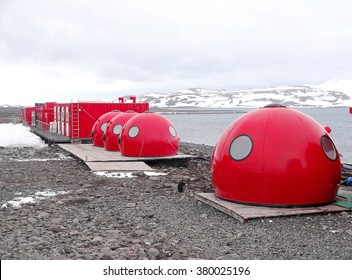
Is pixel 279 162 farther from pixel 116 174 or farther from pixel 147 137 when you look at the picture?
pixel 147 137

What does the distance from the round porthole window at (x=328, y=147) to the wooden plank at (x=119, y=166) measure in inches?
281

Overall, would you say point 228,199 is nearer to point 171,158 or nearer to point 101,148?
point 171,158

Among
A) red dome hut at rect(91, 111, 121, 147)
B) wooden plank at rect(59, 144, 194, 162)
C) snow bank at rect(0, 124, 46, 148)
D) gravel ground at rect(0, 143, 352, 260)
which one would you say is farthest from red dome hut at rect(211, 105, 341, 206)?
snow bank at rect(0, 124, 46, 148)

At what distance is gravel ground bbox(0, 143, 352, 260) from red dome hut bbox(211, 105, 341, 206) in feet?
1.89

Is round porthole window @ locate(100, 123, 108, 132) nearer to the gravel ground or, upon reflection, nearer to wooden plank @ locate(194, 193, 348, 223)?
the gravel ground

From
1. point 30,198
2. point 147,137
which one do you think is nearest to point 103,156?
point 147,137

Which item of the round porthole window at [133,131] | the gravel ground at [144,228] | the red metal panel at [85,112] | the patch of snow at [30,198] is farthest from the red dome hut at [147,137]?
the red metal panel at [85,112]

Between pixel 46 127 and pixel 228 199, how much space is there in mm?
31178

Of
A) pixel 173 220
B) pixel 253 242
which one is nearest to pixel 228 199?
pixel 173 220

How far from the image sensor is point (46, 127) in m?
38.3

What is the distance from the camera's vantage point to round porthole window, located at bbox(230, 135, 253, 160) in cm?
913

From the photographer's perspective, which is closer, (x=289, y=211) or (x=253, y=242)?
(x=253, y=242)

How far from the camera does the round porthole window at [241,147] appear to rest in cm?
913

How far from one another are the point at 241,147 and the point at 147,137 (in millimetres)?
8587
